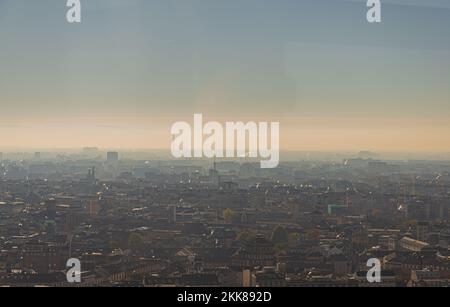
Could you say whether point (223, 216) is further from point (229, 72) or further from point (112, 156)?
point (229, 72)

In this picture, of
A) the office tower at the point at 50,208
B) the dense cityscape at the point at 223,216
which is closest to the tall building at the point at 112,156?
the dense cityscape at the point at 223,216

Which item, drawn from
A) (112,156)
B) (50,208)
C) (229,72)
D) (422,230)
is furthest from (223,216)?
(422,230)

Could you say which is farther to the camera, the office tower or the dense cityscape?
the office tower

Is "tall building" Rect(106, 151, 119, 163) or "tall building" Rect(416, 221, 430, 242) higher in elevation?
"tall building" Rect(106, 151, 119, 163)

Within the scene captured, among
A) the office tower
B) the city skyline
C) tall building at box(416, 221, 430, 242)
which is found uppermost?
the city skyline

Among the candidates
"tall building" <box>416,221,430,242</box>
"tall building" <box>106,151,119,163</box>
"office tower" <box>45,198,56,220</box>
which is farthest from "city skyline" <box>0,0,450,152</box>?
"tall building" <box>416,221,430,242</box>

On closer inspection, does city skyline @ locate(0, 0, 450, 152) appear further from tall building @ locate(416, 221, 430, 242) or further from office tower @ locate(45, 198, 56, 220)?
tall building @ locate(416, 221, 430, 242)

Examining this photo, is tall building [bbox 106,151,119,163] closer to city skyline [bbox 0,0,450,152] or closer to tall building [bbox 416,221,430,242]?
city skyline [bbox 0,0,450,152]

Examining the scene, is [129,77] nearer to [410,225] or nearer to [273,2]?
[273,2]
